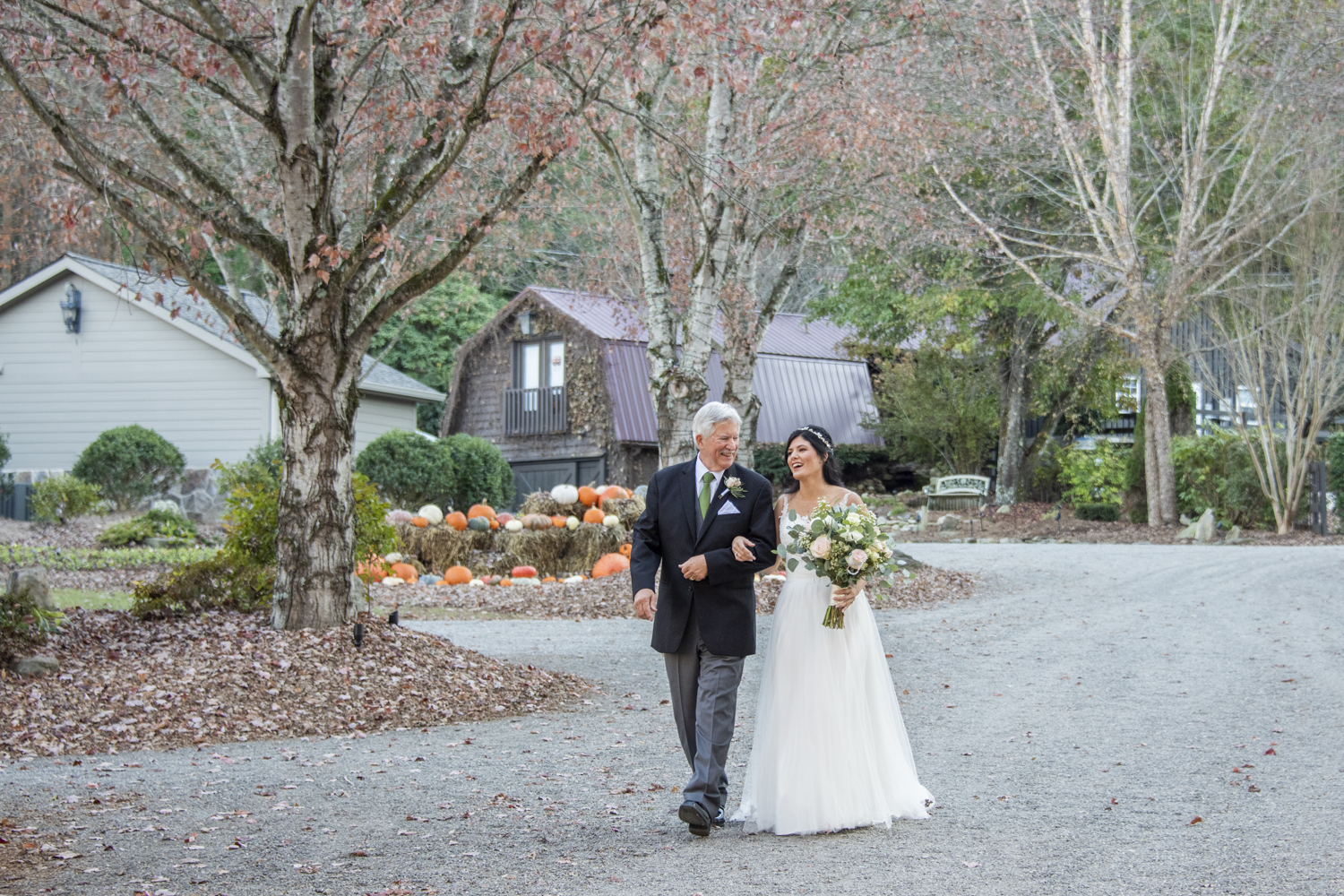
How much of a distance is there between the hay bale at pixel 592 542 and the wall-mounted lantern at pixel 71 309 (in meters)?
15.2

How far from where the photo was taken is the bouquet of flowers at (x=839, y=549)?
17.3 ft

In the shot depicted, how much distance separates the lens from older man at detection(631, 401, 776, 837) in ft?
16.8

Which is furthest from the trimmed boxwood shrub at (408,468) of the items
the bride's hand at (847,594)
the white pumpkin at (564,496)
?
the bride's hand at (847,594)

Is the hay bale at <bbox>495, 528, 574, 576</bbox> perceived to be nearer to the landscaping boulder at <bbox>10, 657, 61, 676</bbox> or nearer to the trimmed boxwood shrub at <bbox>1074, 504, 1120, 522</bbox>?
the landscaping boulder at <bbox>10, 657, 61, 676</bbox>

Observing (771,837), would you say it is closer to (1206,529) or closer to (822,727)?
(822,727)

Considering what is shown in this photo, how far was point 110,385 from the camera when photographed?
87.3ft

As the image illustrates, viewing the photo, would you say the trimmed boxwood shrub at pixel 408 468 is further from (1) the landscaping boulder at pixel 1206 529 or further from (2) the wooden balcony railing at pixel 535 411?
(1) the landscaping boulder at pixel 1206 529

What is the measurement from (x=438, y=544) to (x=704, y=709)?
1303 centimetres

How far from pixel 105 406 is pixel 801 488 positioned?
2430 cm

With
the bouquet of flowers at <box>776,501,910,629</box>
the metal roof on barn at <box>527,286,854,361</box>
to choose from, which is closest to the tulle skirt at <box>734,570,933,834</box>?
the bouquet of flowers at <box>776,501,910,629</box>

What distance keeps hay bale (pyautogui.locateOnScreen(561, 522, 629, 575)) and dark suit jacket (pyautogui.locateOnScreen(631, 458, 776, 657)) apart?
39.1 ft

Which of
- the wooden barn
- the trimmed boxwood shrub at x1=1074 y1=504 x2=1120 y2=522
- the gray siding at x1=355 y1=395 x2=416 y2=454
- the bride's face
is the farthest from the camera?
the wooden barn

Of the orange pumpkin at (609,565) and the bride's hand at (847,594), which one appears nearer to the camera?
the bride's hand at (847,594)

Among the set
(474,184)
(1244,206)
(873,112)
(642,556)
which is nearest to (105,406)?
(474,184)
